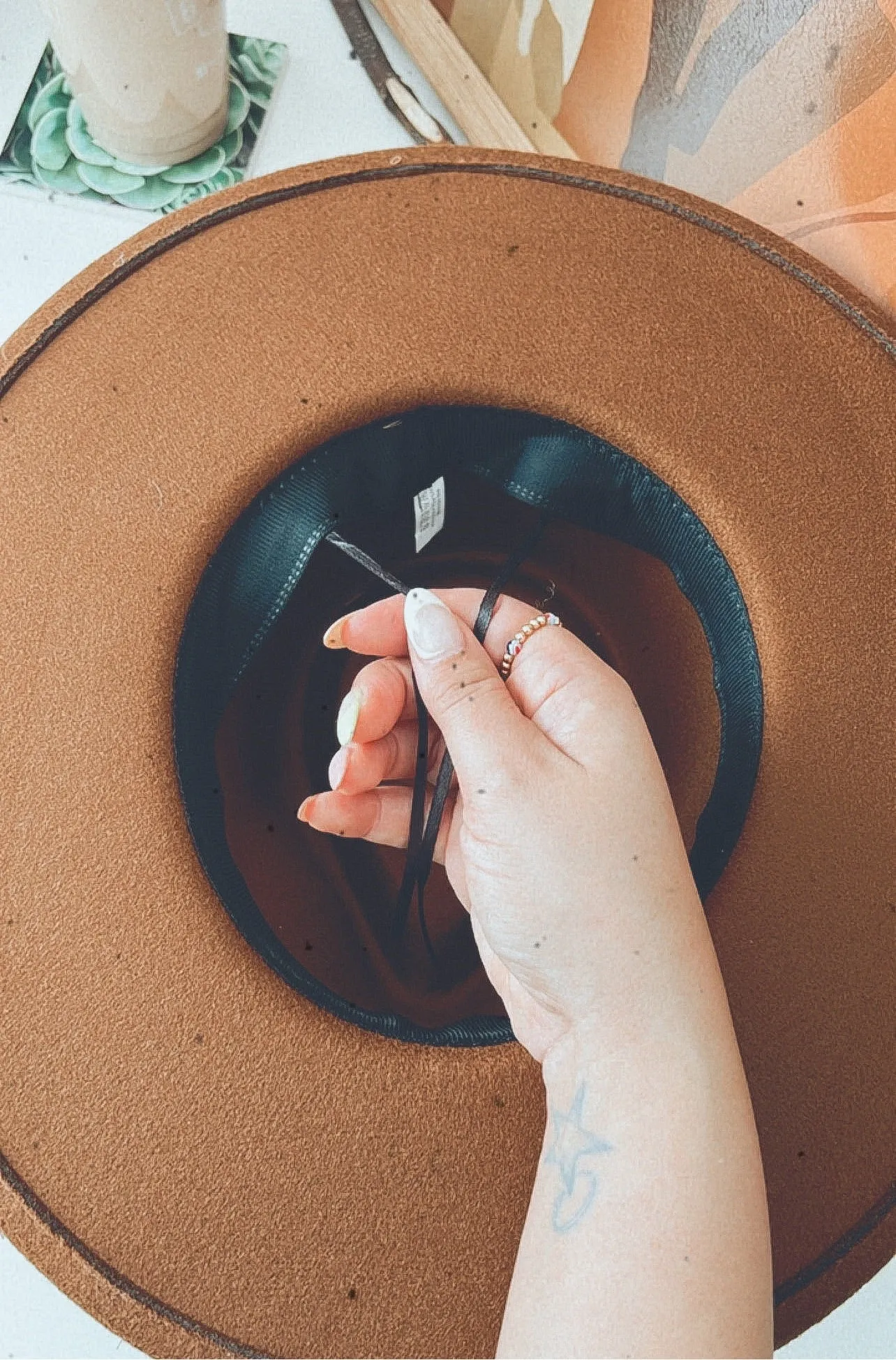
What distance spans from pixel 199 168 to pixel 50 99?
17cm

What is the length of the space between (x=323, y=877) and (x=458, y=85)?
80cm

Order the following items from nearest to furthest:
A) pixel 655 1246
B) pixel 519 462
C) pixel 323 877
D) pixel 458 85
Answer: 1. pixel 655 1246
2. pixel 519 462
3. pixel 323 877
4. pixel 458 85

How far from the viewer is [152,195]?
1.01 m

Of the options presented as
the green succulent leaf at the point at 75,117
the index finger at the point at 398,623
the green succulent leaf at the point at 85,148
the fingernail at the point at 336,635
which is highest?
the green succulent leaf at the point at 75,117

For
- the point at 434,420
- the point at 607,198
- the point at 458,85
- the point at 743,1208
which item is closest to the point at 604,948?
the point at 743,1208

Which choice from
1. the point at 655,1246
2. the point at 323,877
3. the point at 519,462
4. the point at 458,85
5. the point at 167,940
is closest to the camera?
the point at 655,1246

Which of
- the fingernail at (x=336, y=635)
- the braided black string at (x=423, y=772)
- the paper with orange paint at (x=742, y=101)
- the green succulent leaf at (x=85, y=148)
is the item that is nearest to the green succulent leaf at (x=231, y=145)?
the green succulent leaf at (x=85, y=148)

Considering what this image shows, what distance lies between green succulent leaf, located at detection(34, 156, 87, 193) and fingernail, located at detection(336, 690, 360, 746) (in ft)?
2.40

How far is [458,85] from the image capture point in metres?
1.02

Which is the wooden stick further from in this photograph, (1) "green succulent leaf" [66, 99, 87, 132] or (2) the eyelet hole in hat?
(2) the eyelet hole in hat

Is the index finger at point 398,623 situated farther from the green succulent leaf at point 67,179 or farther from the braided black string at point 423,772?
the green succulent leaf at point 67,179

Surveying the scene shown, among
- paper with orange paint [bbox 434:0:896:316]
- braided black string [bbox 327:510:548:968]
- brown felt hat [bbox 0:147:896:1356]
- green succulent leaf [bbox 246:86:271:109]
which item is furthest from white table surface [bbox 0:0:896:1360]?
braided black string [bbox 327:510:548:968]

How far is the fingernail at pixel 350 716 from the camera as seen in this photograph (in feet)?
1.87

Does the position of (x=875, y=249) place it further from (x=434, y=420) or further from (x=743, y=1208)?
(x=743, y=1208)
